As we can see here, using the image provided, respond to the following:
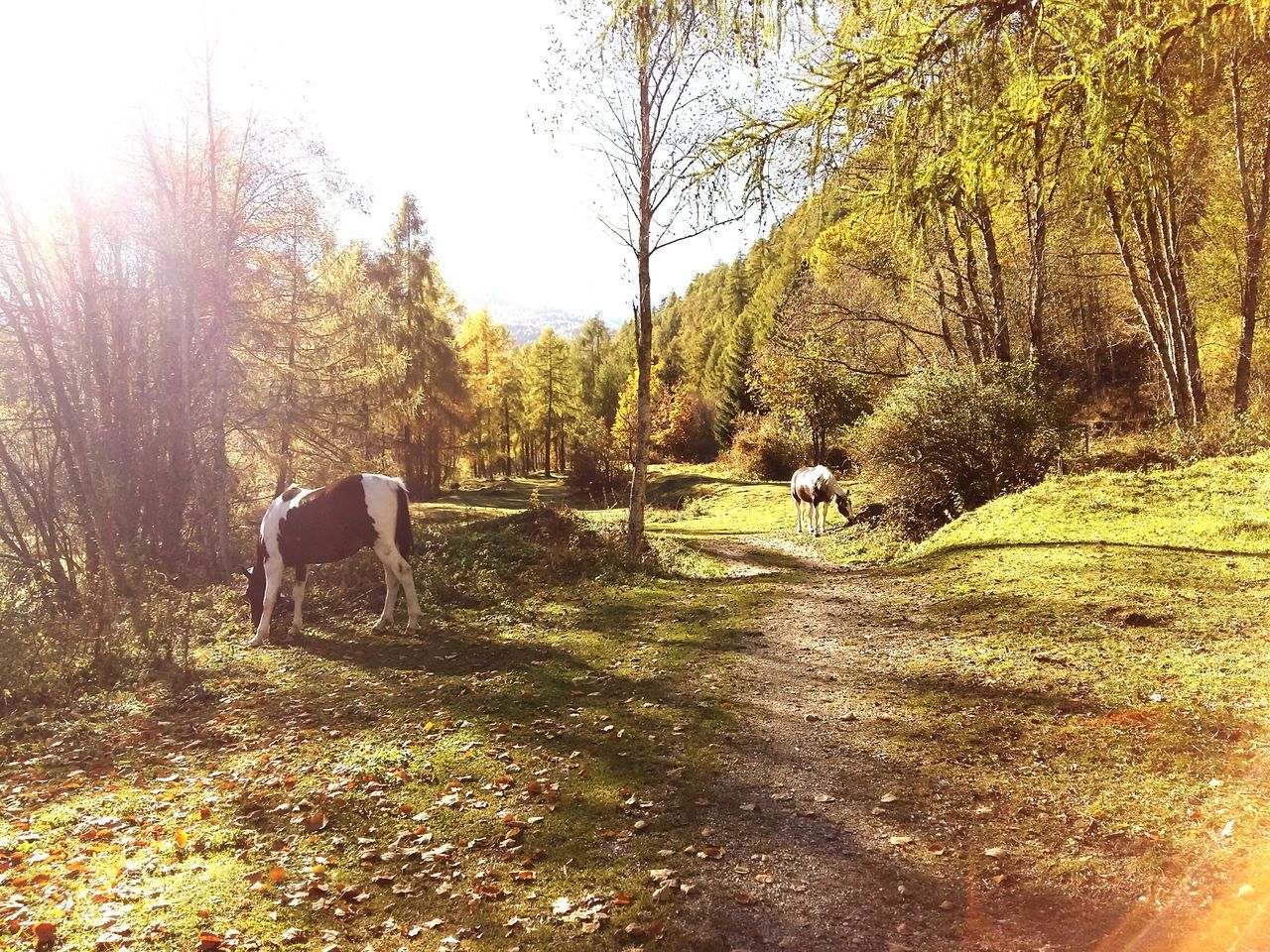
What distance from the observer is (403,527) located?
11.0 metres

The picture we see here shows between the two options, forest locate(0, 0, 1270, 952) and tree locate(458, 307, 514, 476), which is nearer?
forest locate(0, 0, 1270, 952)

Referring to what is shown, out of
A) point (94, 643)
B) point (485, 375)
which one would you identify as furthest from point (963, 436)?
point (485, 375)


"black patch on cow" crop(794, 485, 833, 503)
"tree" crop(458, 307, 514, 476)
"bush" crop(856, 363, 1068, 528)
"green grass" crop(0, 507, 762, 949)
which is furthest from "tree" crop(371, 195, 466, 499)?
"green grass" crop(0, 507, 762, 949)

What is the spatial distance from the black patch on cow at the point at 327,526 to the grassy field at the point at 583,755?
4.39 feet

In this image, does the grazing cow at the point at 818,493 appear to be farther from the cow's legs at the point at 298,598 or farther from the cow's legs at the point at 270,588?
the cow's legs at the point at 270,588

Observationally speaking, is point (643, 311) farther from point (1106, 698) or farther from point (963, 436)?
point (1106, 698)

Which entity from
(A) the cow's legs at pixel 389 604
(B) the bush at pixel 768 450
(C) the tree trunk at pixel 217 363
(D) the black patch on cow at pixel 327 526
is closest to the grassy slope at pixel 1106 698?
(A) the cow's legs at pixel 389 604

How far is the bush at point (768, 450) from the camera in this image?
38.4m

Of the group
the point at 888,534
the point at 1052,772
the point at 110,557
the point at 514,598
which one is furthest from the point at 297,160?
the point at 1052,772

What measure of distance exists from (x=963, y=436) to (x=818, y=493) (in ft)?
15.8

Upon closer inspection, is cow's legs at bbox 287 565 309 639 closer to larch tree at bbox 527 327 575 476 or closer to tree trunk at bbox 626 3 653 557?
tree trunk at bbox 626 3 653 557

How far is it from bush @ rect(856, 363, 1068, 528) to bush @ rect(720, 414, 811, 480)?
1979 cm

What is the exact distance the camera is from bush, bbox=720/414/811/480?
126 ft

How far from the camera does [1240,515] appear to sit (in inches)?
415
